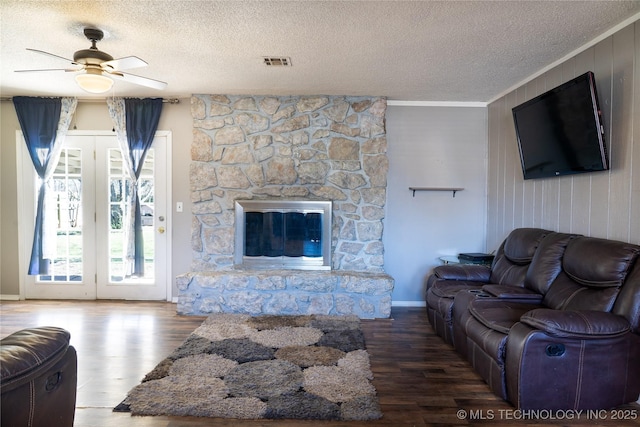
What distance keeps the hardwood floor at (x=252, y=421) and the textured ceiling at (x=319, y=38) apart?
246 cm

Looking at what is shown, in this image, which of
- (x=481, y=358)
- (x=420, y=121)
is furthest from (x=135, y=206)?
(x=481, y=358)

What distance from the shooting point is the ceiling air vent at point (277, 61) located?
3116 mm

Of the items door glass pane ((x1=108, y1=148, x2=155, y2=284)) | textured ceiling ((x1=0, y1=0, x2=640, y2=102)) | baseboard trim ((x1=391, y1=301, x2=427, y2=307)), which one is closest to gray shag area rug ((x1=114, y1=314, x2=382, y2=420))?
baseboard trim ((x1=391, y1=301, x2=427, y2=307))

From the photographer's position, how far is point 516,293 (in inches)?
111

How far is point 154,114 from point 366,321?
346cm

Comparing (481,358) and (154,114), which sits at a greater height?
(154,114)

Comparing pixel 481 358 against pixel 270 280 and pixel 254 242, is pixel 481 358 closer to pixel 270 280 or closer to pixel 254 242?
pixel 270 280

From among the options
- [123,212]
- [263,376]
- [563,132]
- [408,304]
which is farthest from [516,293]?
[123,212]

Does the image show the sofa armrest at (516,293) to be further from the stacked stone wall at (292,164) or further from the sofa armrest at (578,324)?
the stacked stone wall at (292,164)

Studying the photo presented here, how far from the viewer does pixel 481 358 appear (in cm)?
250

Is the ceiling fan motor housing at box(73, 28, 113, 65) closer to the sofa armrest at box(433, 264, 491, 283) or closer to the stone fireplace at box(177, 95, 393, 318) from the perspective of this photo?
the stone fireplace at box(177, 95, 393, 318)

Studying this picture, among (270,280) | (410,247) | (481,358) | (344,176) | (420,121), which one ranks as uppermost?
(420,121)

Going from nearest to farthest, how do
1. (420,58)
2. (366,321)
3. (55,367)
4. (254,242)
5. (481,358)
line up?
(55,367) → (481,358) → (420,58) → (366,321) → (254,242)

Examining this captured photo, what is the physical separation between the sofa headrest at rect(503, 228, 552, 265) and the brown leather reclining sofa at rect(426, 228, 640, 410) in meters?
0.23
